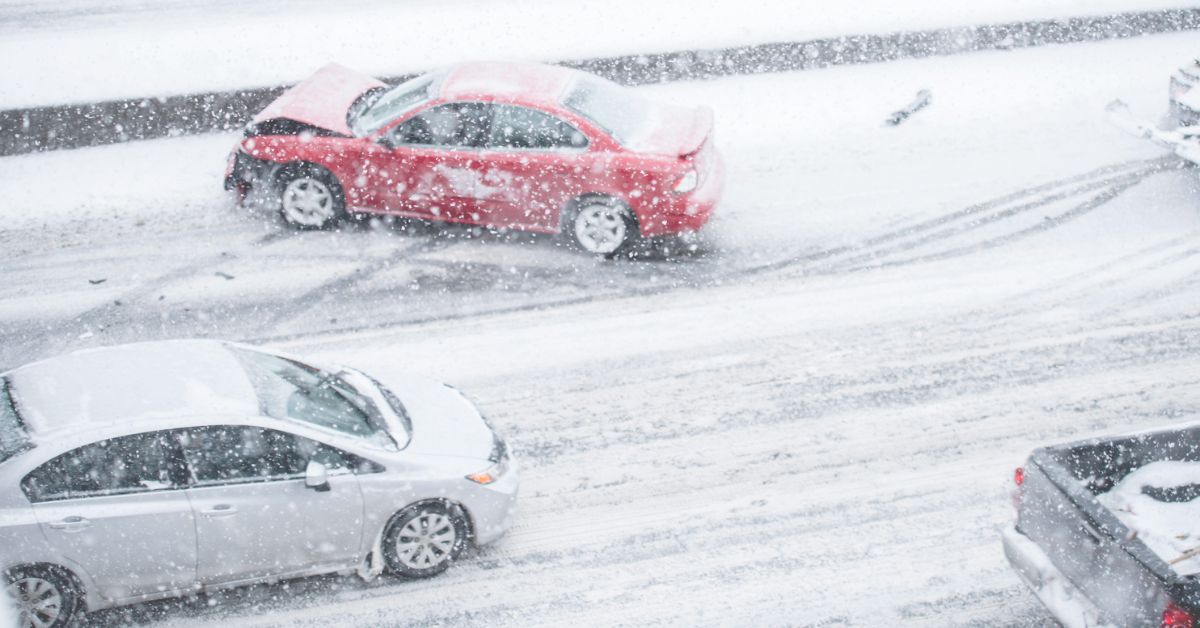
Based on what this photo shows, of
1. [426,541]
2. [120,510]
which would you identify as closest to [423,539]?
[426,541]

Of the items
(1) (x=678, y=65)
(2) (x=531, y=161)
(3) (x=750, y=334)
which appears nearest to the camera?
(3) (x=750, y=334)

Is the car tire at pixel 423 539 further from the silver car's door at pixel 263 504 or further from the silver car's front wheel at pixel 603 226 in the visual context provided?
the silver car's front wheel at pixel 603 226

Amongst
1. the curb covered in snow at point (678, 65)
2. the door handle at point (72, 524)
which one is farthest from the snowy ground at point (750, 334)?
the door handle at point (72, 524)

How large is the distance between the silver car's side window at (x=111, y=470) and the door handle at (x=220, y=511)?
0.22 metres

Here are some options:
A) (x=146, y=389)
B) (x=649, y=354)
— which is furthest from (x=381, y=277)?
(x=146, y=389)

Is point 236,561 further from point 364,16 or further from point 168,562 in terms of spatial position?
point 364,16

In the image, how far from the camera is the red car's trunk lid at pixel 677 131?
10539mm

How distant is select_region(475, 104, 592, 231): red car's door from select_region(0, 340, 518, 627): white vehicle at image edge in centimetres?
369

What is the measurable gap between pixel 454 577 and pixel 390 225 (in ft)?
16.7

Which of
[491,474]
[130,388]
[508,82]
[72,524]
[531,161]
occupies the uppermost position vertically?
[508,82]

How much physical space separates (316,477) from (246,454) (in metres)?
0.43

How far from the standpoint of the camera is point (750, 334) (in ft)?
31.7

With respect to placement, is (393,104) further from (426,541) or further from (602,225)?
(426,541)

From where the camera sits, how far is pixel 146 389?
6.70m
